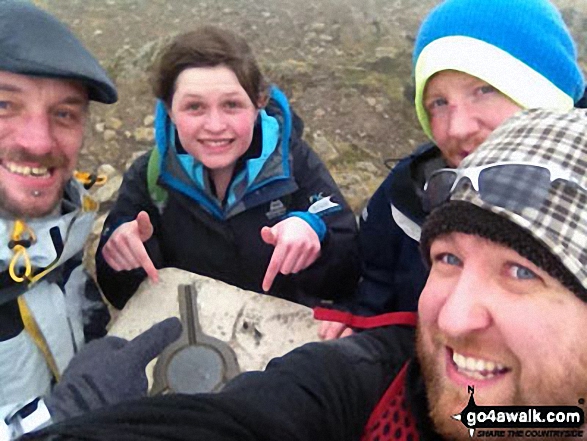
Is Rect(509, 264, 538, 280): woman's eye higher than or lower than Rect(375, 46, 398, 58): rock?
higher

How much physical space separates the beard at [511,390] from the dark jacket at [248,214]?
1.19m

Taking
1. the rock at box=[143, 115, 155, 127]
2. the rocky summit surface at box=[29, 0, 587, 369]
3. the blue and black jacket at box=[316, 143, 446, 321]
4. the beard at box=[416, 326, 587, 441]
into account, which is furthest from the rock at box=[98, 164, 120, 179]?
the beard at box=[416, 326, 587, 441]

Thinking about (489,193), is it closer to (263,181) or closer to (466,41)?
(466,41)

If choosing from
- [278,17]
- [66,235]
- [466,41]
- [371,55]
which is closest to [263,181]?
[66,235]

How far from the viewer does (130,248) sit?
2324 millimetres

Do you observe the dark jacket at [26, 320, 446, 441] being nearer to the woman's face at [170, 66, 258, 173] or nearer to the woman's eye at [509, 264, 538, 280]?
the woman's eye at [509, 264, 538, 280]

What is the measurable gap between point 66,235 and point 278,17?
195 inches

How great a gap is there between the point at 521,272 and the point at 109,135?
14.6 ft

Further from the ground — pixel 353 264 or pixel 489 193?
pixel 489 193

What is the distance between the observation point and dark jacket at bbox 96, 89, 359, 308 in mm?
2572

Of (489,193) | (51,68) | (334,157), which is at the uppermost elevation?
(51,68)

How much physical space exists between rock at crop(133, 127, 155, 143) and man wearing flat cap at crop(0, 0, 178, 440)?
2885 mm

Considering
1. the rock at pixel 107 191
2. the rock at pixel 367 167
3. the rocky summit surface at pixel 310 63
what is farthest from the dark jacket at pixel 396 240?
the rock at pixel 107 191

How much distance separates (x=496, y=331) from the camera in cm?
117
